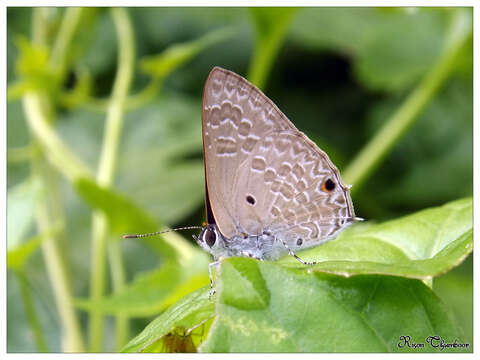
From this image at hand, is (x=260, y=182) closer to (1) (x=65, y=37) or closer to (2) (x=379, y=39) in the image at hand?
(1) (x=65, y=37)

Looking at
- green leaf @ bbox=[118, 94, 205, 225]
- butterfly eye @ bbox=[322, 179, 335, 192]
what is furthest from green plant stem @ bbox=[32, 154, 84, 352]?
butterfly eye @ bbox=[322, 179, 335, 192]

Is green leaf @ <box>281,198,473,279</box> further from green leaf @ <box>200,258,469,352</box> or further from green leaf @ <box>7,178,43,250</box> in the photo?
green leaf @ <box>7,178,43,250</box>

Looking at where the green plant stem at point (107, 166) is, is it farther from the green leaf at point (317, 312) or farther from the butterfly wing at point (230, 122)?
the green leaf at point (317, 312)

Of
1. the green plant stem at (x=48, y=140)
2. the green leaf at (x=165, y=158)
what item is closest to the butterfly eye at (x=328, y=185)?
the green plant stem at (x=48, y=140)

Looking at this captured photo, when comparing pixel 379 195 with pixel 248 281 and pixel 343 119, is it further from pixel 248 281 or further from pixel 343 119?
pixel 248 281

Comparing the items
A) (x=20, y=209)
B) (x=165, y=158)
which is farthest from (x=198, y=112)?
(x=20, y=209)

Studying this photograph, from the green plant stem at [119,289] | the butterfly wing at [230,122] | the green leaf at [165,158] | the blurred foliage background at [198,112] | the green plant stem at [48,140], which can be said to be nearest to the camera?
the butterfly wing at [230,122]
